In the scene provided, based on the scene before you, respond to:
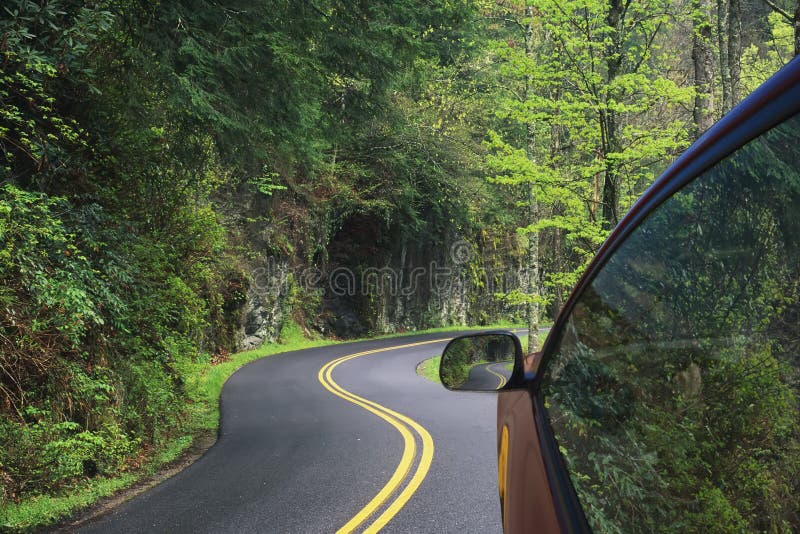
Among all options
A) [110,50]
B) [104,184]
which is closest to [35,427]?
[104,184]

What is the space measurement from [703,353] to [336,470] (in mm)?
6384

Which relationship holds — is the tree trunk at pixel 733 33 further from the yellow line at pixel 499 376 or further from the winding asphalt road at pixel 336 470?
the yellow line at pixel 499 376

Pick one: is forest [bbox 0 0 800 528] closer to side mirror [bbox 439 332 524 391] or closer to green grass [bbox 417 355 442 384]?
green grass [bbox 417 355 442 384]

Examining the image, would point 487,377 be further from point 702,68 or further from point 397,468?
point 702,68

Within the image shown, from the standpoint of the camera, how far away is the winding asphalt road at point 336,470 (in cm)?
518

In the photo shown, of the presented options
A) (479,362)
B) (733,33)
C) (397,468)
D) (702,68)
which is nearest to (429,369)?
(702,68)

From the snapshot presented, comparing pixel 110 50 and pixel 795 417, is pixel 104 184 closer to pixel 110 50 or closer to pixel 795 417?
pixel 110 50

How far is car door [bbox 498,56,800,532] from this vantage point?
0.87 metres

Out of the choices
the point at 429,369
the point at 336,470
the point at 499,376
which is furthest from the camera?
the point at 429,369

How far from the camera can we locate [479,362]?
2.89 metres

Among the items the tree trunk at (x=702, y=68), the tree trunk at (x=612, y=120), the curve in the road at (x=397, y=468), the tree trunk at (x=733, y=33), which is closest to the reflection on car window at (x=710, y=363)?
the curve in the road at (x=397, y=468)

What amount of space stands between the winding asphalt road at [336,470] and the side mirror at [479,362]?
8.19 feet

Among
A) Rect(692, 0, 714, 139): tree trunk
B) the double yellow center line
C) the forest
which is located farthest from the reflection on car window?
Rect(692, 0, 714, 139): tree trunk

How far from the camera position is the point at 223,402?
500 inches
